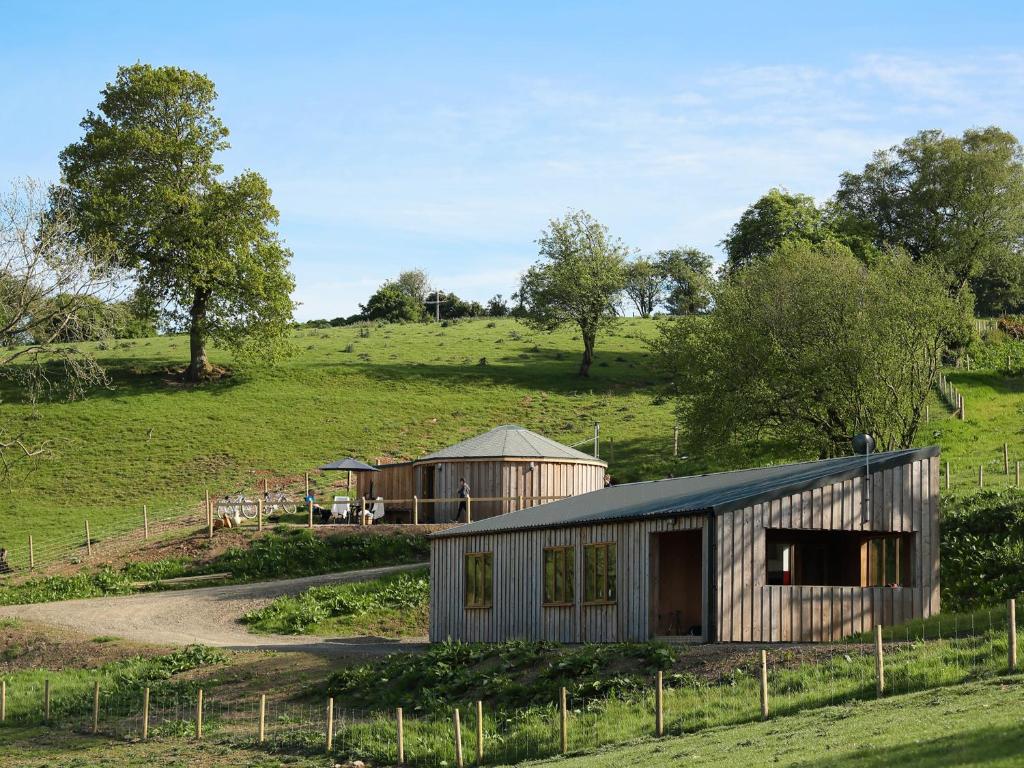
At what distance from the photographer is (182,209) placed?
204 feet

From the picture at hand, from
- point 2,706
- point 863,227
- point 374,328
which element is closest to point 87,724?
point 2,706

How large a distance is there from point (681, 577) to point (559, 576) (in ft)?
8.50

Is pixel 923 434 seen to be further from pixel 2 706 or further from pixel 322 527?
pixel 2 706

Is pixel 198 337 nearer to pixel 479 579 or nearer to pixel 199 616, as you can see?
pixel 199 616

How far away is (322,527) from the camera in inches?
1713

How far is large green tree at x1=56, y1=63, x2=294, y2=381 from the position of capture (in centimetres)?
6144

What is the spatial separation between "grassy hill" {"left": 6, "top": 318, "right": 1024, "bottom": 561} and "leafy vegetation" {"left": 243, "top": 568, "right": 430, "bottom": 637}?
13.1 metres

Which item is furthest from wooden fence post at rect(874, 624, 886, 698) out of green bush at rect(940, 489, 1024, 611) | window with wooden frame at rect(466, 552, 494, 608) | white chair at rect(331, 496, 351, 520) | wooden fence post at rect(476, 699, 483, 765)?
white chair at rect(331, 496, 351, 520)

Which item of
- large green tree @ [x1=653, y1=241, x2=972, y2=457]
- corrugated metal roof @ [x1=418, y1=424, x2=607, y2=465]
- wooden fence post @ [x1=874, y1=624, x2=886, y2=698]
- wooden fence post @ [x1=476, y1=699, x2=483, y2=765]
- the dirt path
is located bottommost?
the dirt path

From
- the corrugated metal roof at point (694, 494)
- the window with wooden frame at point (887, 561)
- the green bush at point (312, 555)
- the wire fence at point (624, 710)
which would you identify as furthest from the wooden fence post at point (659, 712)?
the green bush at point (312, 555)

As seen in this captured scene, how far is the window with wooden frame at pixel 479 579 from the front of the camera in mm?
29516

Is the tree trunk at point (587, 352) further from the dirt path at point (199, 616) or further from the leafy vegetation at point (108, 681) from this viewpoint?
the leafy vegetation at point (108, 681)

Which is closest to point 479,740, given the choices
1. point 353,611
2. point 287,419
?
point 353,611

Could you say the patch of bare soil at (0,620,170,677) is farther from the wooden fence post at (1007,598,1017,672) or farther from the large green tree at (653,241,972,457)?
the large green tree at (653,241,972,457)
